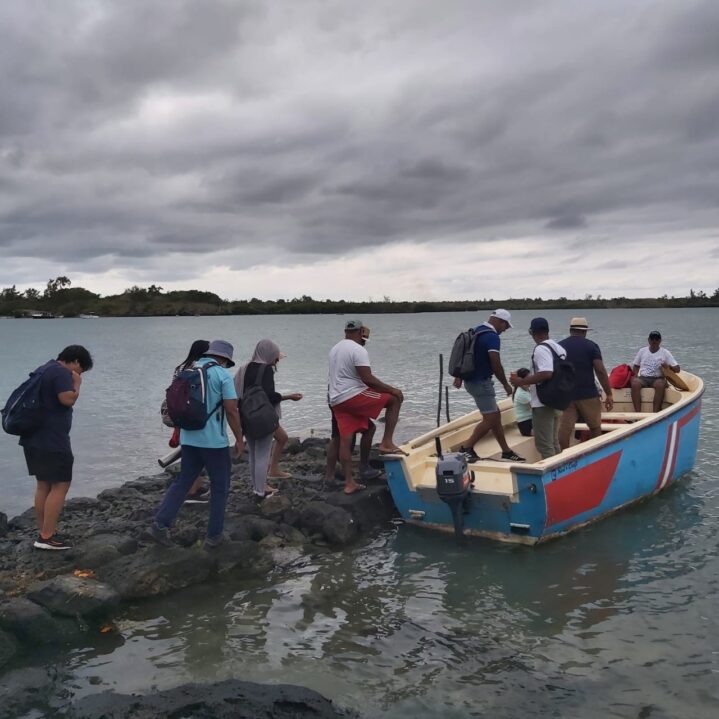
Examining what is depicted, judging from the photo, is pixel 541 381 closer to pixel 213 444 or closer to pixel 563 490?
pixel 563 490

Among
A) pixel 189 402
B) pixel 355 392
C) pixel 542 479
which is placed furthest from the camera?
pixel 355 392

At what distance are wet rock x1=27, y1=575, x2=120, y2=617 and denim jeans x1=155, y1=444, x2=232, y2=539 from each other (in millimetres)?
1005

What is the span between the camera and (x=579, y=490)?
7.87 meters

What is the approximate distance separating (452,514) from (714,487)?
4.88 metres

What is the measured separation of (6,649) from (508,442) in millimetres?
6848

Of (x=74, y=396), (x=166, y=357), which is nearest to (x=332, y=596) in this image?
(x=74, y=396)

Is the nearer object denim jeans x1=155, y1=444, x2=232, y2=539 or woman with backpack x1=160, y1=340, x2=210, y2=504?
denim jeans x1=155, y1=444, x2=232, y2=539

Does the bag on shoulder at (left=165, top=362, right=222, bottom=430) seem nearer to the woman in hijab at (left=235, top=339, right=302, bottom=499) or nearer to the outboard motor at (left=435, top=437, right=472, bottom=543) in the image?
the woman in hijab at (left=235, top=339, right=302, bottom=499)

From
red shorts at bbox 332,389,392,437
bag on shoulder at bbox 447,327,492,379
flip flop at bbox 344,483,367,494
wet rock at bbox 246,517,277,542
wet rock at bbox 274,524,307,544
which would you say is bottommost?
wet rock at bbox 274,524,307,544

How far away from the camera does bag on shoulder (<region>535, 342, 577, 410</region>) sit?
26.5 ft

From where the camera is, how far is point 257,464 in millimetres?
8352

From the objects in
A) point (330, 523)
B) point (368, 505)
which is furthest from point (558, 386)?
point (330, 523)

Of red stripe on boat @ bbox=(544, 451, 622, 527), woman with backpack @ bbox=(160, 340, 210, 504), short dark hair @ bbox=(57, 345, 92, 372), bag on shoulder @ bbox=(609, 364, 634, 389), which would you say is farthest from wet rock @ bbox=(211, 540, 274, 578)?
bag on shoulder @ bbox=(609, 364, 634, 389)

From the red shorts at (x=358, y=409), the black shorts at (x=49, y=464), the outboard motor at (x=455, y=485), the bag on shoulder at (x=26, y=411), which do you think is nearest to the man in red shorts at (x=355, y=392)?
the red shorts at (x=358, y=409)
